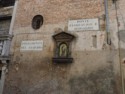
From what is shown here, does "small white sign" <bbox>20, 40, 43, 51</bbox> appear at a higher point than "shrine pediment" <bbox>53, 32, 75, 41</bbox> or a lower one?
lower

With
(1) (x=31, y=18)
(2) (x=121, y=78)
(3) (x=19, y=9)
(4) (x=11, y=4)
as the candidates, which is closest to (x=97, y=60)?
(2) (x=121, y=78)

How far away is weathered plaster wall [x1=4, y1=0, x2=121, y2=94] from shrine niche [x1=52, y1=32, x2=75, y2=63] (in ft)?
0.65

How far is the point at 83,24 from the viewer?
771cm

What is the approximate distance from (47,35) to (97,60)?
8.08 ft

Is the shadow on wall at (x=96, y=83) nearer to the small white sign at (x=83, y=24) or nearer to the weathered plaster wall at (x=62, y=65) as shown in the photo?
the weathered plaster wall at (x=62, y=65)

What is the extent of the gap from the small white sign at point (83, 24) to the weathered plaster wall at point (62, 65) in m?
0.17

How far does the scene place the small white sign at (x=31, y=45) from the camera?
8188 mm

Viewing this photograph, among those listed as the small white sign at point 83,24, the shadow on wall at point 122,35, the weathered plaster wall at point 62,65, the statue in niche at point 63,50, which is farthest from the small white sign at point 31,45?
the shadow on wall at point 122,35

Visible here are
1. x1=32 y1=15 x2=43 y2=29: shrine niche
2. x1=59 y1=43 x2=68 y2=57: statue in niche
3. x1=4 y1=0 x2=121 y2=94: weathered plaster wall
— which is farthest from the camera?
x1=32 y1=15 x2=43 y2=29: shrine niche

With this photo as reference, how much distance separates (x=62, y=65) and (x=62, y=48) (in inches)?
27.2

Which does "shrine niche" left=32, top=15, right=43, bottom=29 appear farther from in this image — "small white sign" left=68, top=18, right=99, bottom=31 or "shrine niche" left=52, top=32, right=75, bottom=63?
"small white sign" left=68, top=18, right=99, bottom=31

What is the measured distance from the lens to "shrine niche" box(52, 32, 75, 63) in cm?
741

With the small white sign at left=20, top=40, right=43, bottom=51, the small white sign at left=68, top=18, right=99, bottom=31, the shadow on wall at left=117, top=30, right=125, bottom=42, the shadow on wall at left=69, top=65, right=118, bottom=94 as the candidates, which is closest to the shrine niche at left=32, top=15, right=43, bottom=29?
the small white sign at left=20, top=40, right=43, bottom=51

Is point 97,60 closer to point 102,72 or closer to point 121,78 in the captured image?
point 102,72
